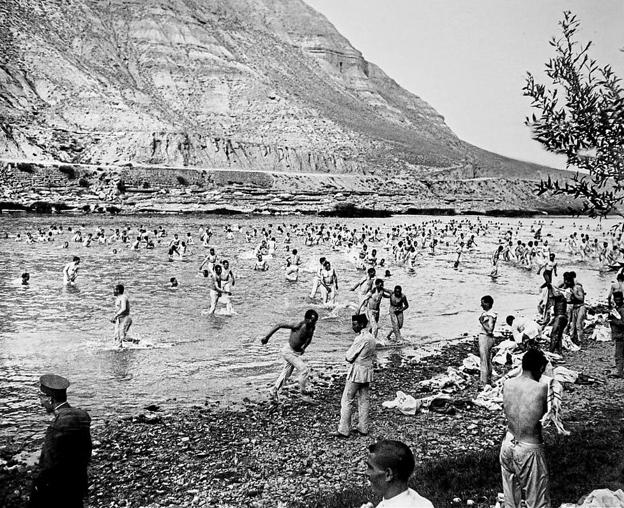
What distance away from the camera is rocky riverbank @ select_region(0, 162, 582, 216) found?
62.9m

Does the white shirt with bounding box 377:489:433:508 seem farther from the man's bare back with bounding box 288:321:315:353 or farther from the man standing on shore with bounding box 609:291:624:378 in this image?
the man standing on shore with bounding box 609:291:624:378

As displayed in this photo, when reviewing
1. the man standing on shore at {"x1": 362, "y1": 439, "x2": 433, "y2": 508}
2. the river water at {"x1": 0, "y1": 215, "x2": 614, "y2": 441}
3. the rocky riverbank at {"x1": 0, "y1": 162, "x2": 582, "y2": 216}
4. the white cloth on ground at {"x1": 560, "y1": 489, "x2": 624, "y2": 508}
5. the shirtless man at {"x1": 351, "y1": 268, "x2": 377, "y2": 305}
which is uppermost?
the rocky riverbank at {"x1": 0, "y1": 162, "x2": 582, "y2": 216}

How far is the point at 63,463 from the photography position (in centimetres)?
443

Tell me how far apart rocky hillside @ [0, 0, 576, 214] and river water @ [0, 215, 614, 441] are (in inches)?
1926

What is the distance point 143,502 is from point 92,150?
7865 centimetres

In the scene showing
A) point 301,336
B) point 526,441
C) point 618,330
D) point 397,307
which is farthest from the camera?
point 397,307

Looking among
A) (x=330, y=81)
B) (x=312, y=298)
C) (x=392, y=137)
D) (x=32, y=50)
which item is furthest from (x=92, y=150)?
(x=330, y=81)

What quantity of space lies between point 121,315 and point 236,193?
60631mm

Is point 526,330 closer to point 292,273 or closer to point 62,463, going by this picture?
point 62,463

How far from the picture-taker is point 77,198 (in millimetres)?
62625

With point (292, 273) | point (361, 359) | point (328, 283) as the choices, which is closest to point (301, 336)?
point (361, 359)

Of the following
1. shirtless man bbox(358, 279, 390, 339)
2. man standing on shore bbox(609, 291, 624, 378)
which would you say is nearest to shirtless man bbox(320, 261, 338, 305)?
shirtless man bbox(358, 279, 390, 339)

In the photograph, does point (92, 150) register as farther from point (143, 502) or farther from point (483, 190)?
point (143, 502)

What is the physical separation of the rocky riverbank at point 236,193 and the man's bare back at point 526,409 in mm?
49911
